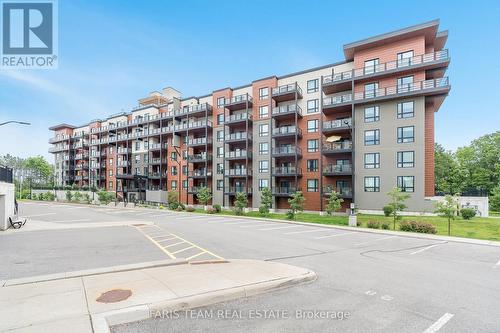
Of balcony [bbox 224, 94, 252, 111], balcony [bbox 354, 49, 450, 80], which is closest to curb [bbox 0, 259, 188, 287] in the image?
balcony [bbox 354, 49, 450, 80]

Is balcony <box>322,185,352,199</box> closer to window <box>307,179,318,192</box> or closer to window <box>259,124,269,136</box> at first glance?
window <box>307,179,318,192</box>

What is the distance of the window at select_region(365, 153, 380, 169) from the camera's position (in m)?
31.2

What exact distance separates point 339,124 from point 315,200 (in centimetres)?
1112

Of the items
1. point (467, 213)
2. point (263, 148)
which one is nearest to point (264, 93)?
point (263, 148)

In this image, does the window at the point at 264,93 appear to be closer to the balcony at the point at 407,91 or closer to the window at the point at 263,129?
the window at the point at 263,129

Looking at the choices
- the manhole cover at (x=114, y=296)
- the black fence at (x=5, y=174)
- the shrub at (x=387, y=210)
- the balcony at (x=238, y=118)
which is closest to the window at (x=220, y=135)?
the balcony at (x=238, y=118)

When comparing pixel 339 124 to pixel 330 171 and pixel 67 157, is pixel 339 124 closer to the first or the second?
pixel 330 171

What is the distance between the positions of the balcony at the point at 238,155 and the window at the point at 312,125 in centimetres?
1024

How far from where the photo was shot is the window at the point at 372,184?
102ft

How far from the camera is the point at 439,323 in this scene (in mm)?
5027

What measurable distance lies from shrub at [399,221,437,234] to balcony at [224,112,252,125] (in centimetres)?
2711

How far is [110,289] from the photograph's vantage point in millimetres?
6168

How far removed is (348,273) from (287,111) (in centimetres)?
3160

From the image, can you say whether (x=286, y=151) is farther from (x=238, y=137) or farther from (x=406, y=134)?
(x=406, y=134)
